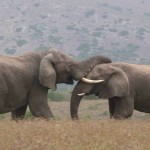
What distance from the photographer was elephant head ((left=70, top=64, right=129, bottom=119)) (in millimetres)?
14820

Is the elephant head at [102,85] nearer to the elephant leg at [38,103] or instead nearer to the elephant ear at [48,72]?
the elephant ear at [48,72]

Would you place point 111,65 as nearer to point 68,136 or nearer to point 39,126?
point 39,126

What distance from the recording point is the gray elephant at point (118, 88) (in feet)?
48.5

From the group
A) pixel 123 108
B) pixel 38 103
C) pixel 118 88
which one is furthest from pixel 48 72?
pixel 123 108

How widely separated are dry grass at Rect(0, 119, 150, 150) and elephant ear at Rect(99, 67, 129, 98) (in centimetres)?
478

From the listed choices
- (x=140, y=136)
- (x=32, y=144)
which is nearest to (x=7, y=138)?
(x=32, y=144)

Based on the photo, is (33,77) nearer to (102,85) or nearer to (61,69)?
(61,69)

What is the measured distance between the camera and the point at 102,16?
607ft

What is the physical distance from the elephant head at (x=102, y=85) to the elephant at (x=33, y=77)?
0.77 ft

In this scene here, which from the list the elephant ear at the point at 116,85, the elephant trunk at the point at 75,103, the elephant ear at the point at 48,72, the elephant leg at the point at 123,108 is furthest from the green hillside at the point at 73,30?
the elephant ear at the point at 48,72

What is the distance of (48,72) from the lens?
14109mm

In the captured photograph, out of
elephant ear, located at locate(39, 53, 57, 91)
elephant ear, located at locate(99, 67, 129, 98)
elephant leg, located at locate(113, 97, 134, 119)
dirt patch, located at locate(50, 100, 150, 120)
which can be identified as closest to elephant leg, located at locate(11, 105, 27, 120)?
elephant ear, located at locate(39, 53, 57, 91)

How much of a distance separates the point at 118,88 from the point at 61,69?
1493mm

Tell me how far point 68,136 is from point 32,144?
2.51 ft
